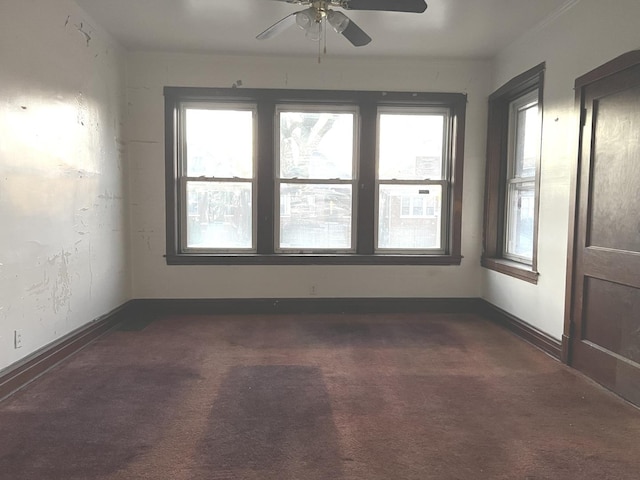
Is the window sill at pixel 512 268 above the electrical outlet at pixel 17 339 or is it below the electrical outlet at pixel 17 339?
above

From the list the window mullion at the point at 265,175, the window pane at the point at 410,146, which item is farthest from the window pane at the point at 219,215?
the window pane at the point at 410,146

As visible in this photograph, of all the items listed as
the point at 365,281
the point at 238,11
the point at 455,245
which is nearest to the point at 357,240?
the point at 365,281

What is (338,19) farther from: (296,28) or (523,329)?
(523,329)

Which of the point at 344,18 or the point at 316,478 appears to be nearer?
the point at 316,478

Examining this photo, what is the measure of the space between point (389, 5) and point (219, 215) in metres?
2.70

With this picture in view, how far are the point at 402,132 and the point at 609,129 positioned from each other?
213 centimetres

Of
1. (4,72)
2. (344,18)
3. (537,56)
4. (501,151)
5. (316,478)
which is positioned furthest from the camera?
(501,151)

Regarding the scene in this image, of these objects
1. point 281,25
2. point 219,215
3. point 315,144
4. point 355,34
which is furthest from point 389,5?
point 219,215

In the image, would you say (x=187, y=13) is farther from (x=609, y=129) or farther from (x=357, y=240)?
(x=609, y=129)

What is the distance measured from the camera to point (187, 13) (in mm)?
3367

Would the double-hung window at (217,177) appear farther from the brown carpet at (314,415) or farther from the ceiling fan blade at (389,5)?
the ceiling fan blade at (389,5)

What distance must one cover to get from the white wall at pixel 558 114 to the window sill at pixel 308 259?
100cm

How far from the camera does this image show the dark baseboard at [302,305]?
442cm

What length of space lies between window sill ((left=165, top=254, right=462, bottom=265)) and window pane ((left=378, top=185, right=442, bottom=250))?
156mm
